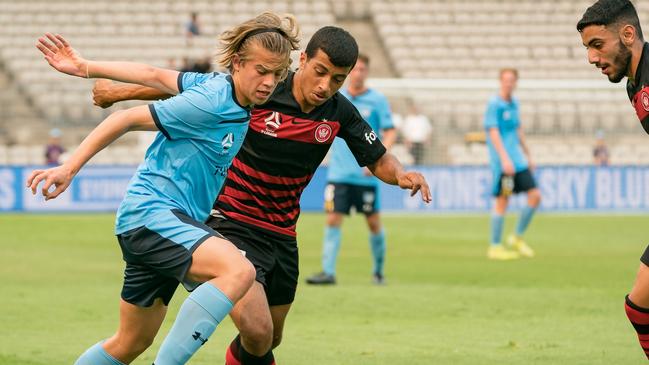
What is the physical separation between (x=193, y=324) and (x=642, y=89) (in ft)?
9.24

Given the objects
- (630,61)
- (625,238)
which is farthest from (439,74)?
(630,61)

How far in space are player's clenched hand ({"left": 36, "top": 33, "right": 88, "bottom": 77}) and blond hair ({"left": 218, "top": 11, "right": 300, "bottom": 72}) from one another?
0.75 meters

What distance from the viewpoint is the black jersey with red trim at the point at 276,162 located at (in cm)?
708

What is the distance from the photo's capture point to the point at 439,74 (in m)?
32.7

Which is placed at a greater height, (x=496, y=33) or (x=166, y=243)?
(x=166, y=243)

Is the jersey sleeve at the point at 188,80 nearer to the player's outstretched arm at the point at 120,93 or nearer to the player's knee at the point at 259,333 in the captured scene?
the player's outstretched arm at the point at 120,93

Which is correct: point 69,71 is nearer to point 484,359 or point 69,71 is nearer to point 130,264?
point 130,264

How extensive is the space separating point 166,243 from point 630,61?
2.84 meters

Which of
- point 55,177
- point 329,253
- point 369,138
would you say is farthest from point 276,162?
point 329,253

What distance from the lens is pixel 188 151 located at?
20.1 feet

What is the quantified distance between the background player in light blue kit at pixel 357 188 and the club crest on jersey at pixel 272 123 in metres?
6.03

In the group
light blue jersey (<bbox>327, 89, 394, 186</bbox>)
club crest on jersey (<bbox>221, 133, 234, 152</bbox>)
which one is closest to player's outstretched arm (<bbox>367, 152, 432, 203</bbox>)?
club crest on jersey (<bbox>221, 133, 234, 152</bbox>)

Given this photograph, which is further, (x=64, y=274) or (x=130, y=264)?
(x=64, y=274)

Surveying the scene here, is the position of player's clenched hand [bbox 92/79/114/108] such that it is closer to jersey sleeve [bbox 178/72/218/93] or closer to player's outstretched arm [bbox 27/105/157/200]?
jersey sleeve [bbox 178/72/218/93]
